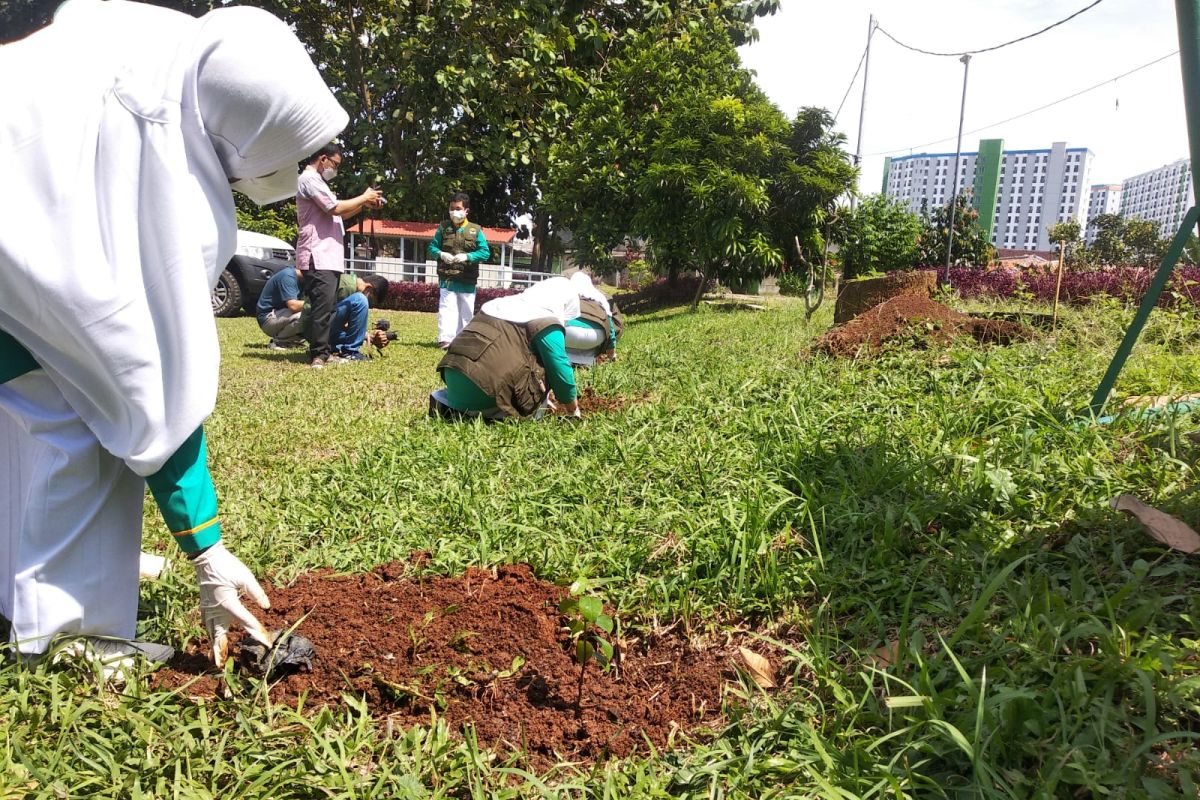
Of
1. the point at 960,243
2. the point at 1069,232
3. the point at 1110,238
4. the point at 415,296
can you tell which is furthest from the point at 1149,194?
the point at 415,296

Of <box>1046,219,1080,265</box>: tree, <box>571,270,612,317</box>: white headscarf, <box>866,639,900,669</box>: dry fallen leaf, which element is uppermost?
<box>1046,219,1080,265</box>: tree

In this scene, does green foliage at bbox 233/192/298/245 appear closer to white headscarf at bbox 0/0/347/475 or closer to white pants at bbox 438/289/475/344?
white pants at bbox 438/289/475/344

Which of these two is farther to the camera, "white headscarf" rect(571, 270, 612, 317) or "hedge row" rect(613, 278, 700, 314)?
"hedge row" rect(613, 278, 700, 314)

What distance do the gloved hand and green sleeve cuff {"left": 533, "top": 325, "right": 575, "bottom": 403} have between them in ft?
7.97

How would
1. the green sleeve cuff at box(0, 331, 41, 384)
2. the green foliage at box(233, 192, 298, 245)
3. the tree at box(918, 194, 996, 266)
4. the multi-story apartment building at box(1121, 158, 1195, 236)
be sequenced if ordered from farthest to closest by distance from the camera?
1. the multi-story apartment building at box(1121, 158, 1195, 236)
2. the tree at box(918, 194, 996, 266)
3. the green foliage at box(233, 192, 298, 245)
4. the green sleeve cuff at box(0, 331, 41, 384)

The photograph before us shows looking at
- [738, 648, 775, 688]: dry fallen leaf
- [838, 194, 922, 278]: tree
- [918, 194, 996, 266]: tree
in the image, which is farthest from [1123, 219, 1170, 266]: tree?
[738, 648, 775, 688]: dry fallen leaf

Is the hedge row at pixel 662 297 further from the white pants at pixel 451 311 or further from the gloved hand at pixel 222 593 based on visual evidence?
the gloved hand at pixel 222 593

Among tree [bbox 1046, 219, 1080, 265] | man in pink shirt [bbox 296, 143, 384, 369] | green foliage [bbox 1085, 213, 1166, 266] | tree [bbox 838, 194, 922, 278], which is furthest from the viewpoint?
green foliage [bbox 1085, 213, 1166, 266]

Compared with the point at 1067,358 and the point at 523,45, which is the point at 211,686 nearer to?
the point at 1067,358

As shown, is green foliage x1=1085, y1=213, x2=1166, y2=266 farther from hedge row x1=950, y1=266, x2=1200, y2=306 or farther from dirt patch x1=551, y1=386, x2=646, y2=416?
dirt patch x1=551, y1=386, x2=646, y2=416

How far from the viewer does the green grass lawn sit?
4.67 feet

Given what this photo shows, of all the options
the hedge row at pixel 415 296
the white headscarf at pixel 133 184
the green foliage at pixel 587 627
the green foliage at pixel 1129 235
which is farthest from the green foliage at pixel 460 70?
the green foliage at pixel 1129 235

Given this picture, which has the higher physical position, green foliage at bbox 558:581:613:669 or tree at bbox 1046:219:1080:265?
tree at bbox 1046:219:1080:265

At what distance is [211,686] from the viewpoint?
5.71 ft
